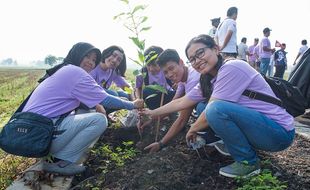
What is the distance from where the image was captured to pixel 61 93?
3.40 meters

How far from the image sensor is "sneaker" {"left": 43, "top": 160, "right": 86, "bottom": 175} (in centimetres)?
344

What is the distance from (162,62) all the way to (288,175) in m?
1.63

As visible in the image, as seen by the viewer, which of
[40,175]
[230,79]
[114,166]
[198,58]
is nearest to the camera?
[230,79]

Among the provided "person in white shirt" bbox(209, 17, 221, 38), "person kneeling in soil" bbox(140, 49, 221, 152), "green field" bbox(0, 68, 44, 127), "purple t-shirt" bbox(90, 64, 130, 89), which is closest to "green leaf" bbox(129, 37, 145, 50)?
"person kneeling in soil" bbox(140, 49, 221, 152)

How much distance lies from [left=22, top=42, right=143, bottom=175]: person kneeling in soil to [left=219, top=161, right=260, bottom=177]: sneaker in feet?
4.52

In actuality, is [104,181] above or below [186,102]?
below

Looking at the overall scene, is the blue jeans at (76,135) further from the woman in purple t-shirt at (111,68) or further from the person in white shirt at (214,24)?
the person in white shirt at (214,24)

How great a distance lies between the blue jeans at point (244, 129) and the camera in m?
2.81

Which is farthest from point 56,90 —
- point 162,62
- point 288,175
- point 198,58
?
point 288,175

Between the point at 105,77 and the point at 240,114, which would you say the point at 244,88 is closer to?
the point at 240,114

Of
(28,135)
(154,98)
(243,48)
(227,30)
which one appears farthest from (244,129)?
(243,48)

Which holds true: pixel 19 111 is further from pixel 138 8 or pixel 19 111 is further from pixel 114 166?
pixel 138 8

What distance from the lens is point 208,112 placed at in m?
2.89

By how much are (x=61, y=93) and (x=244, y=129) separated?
69.8 inches
